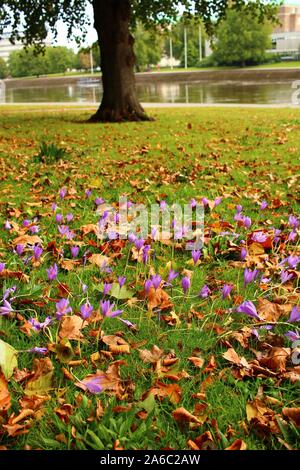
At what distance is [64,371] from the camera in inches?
71.7

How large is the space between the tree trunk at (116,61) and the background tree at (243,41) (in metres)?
65.1

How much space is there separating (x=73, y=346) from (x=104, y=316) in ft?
0.59

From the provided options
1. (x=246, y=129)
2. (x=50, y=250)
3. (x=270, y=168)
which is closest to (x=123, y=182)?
(x=270, y=168)

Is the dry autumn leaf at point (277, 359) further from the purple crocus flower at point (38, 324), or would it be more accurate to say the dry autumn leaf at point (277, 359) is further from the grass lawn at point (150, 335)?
the purple crocus flower at point (38, 324)

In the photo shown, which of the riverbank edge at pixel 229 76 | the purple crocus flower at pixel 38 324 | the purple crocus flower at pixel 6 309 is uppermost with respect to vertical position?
the riverbank edge at pixel 229 76

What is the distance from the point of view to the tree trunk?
1302cm

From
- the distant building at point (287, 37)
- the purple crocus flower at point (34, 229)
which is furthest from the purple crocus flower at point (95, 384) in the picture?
the distant building at point (287, 37)

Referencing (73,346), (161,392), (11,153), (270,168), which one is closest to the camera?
(161,392)

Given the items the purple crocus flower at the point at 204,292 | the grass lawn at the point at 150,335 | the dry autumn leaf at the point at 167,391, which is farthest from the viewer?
the purple crocus flower at the point at 204,292

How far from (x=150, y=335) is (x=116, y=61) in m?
12.3

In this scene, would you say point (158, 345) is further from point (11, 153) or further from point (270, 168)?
point (11, 153)

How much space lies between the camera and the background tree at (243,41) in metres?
73.8

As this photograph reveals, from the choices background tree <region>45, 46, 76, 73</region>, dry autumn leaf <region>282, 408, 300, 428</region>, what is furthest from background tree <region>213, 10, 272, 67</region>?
dry autumn leaf <region>282, 408, 300, 428</region>

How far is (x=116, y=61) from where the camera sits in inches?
523
